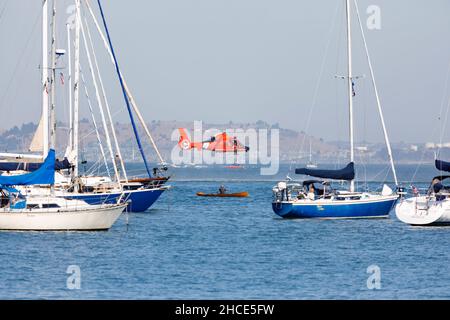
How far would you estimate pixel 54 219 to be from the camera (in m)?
52.3

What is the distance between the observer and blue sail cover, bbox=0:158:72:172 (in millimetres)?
61672

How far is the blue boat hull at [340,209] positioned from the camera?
64000 millimetres

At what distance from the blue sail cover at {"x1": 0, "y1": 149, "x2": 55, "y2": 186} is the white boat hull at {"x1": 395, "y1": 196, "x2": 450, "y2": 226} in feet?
61.7

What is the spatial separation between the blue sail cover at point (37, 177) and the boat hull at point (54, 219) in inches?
66.3

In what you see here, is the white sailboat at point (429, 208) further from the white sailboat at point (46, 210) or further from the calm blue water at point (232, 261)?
the white sailboat at point (46, 210)

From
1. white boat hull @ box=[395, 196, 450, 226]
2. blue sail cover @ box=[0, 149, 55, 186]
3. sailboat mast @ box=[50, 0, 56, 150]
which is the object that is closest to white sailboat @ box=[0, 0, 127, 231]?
blue sail cover @ box=[0, 149, 55, 186]

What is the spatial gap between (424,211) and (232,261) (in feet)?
56.7

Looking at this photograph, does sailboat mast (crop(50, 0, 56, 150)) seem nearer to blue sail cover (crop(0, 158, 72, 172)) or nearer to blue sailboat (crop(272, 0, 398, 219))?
blue sail cover (crop(0, 158, 72, 172))

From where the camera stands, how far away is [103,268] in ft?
141

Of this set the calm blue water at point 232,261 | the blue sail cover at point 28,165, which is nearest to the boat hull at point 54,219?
the calm blue water at point 232,261

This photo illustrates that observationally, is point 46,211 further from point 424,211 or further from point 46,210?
point 424,211
